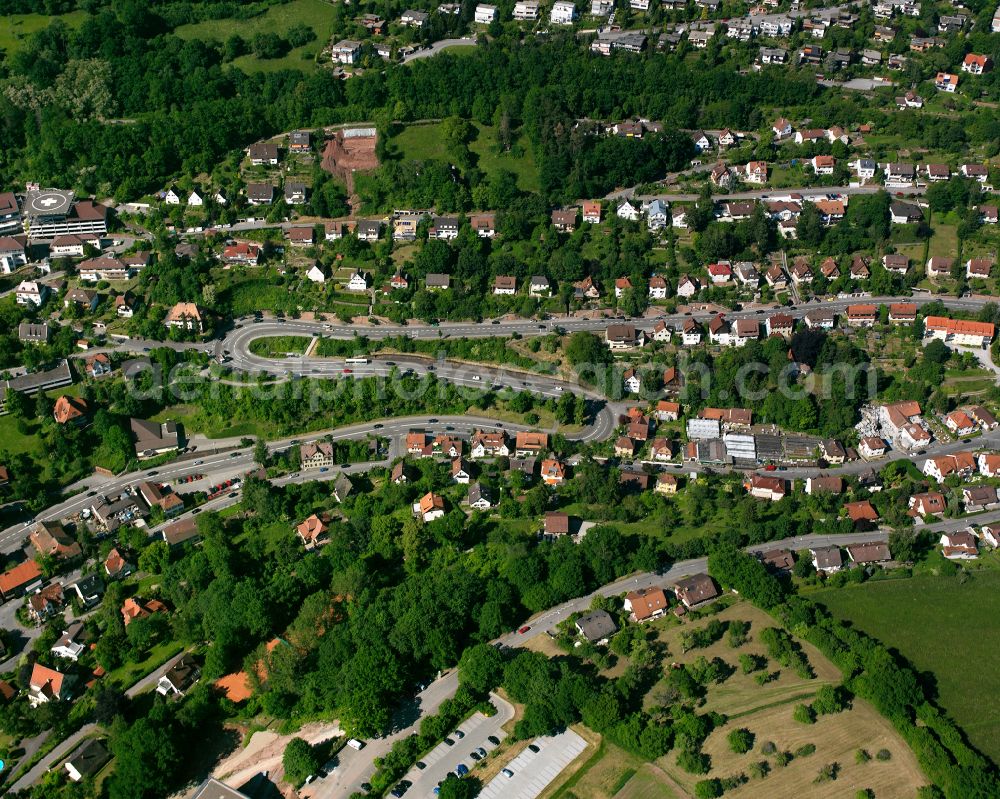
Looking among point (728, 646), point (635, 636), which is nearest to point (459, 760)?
point (635, 636)

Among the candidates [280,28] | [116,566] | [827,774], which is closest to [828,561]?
[827,774]

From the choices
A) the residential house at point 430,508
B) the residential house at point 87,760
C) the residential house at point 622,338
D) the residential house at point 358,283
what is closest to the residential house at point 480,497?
the residential house at point 430,508

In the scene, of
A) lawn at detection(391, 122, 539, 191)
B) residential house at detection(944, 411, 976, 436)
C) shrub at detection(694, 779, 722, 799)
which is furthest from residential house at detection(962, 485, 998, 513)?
lawn at detection(391, 122, 539, 191)

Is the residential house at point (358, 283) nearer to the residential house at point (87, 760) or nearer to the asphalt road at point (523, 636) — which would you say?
the asphalt road at point (523, 636)

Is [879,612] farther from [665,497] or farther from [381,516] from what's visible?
[381,516]

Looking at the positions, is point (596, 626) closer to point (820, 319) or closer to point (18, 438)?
point (820, 319)
